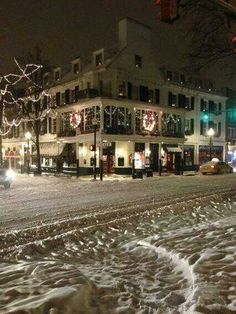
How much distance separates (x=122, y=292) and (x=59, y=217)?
6.63 m

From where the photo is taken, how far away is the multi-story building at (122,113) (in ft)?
123

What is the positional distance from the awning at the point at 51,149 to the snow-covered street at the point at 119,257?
92.6ft

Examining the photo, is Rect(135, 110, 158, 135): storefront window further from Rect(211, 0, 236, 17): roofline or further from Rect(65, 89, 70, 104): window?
Rect(211, 0, 236, 17): roofline

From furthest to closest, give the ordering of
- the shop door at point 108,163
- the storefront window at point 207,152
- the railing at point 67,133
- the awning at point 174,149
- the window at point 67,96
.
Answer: the storefront window at point 207,152 < the awning at point 174,149 < the window at point 67,96 < the railing at point 67,133 < the shop door at point 108,163

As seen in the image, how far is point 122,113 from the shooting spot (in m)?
38.5

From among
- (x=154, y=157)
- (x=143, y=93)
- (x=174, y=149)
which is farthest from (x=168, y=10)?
(x=174, y=149)

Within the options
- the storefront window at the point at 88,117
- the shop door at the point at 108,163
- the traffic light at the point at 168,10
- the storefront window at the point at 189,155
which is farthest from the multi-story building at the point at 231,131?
the traffic light at the point at 168,10

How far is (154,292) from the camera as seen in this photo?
19.4 feet

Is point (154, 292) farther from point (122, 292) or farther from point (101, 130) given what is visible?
point (101, 130)

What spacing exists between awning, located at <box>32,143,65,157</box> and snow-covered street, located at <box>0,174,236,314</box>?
28.2m

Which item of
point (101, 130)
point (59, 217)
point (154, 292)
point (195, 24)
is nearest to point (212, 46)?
point (195, 24)

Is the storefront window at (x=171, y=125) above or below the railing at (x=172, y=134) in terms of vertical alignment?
above

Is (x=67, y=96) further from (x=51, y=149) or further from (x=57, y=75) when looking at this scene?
(x=51, y=149)

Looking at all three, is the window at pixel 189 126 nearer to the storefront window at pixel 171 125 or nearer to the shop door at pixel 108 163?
the storefront window at pixel 171 125
